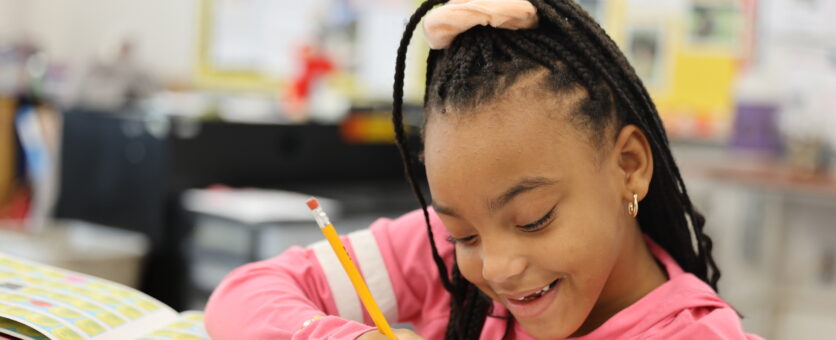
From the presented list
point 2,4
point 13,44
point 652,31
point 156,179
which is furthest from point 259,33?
point 156,179

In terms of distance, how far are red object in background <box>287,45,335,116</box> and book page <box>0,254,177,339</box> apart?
2476mm

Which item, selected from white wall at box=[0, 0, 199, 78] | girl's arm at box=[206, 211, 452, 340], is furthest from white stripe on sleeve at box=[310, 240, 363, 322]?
white wall at box=[0, 0, 199, 78]

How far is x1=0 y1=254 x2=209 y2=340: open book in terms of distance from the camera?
0.75 m

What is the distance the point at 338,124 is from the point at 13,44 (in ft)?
15.0

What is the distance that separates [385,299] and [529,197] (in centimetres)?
29

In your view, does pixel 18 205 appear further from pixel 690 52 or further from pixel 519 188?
pixel 519 188

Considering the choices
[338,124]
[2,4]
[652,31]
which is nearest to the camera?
[338,124]

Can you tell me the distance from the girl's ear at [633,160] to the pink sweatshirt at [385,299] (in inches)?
3.8

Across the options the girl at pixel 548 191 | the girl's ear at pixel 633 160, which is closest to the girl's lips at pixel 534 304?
the girl at pixel 548 191

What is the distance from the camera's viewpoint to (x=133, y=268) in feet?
9.24

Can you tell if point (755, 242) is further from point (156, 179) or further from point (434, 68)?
point (434, 68)

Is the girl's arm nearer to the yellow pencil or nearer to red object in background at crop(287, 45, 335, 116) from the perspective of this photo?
the yellow pencil

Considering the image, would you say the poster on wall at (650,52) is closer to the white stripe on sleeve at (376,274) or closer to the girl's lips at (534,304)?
the white stripe on sleeve at (376,274)

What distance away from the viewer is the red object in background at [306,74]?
3412 mm
